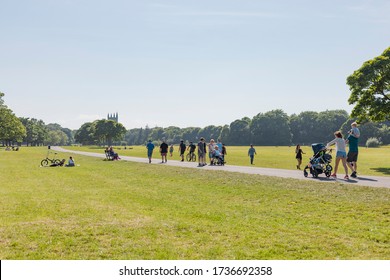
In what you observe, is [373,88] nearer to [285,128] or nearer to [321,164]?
[321,164]

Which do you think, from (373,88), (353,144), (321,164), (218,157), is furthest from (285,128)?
(353,144)

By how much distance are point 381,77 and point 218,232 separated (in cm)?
2784

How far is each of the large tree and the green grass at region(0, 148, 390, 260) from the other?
1881cm

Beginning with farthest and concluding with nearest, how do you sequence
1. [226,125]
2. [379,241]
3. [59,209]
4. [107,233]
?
[226,125]
[59,209]
[107,233]
[379,241]

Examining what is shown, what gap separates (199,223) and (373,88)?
2720 cm

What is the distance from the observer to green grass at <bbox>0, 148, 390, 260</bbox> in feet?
21.8

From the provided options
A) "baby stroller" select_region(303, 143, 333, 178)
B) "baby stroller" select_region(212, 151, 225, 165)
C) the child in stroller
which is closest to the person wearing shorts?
"baby stroller" select_region(303, 143, 333, 178)

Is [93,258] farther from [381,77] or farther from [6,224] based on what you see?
[381,77]

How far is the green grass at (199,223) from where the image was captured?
6.65 meters

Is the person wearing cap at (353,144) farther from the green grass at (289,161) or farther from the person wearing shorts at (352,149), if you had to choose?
the green grass at (289,161)

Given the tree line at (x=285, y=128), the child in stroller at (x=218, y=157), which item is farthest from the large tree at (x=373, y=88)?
the tree line at (x=285, y=128)

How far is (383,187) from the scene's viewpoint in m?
14.1

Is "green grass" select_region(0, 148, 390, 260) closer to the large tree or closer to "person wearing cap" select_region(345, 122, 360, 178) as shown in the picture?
"person wearing cap" select_region(345, 122, 360, 178)
